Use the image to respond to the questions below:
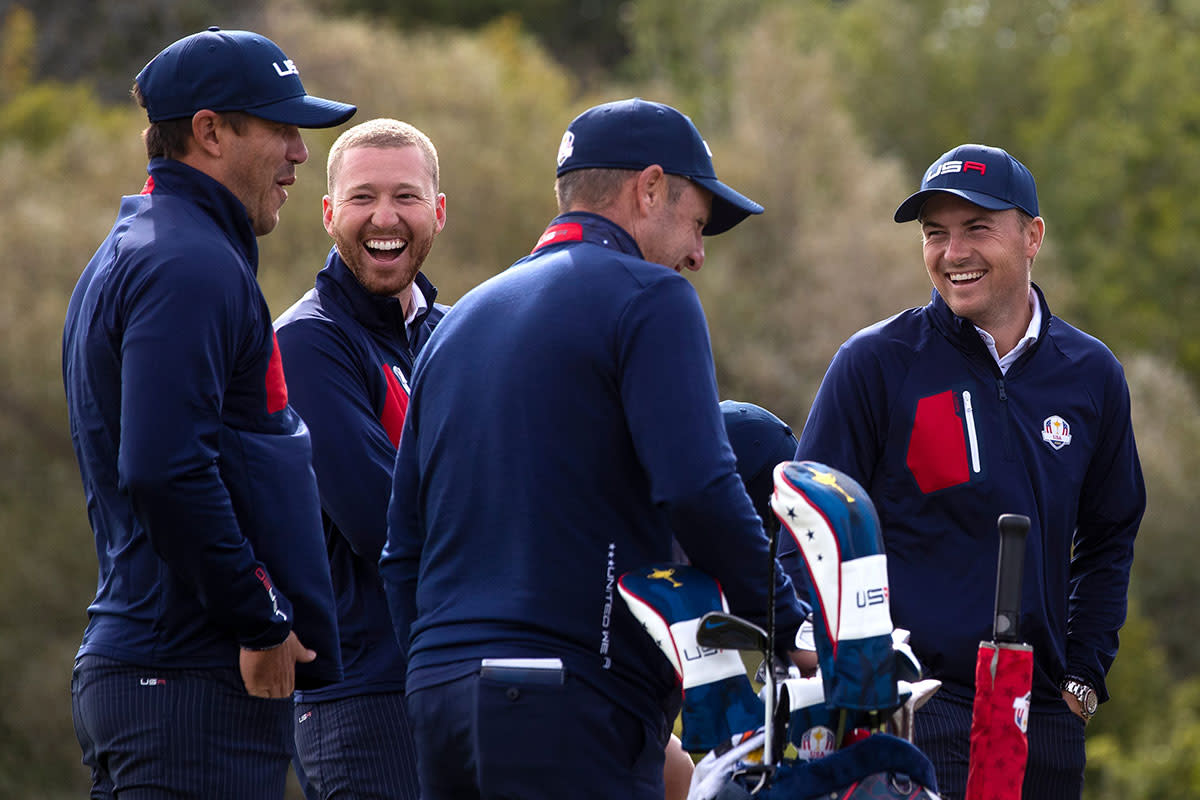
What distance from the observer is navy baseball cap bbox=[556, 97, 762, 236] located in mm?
3869

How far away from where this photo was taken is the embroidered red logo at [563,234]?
3.84m

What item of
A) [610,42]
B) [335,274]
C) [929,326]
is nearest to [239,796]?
[335,274]

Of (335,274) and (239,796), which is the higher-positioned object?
(335,274)

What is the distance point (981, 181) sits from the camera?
5207 mm

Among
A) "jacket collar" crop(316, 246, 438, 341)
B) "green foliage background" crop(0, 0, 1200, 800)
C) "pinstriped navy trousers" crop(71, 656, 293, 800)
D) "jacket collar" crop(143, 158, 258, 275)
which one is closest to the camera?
"pinstriped navy trousers" crop(71, 656, 293, 800)

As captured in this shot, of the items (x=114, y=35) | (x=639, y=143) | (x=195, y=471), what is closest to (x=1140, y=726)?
(x=639, y=143)

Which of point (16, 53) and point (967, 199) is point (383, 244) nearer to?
point (967, 199)

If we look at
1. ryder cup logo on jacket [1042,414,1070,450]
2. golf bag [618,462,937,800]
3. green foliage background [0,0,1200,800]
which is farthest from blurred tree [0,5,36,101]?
golf bag [618,462,937,800]

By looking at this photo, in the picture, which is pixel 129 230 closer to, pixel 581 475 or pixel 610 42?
pixel 581 475

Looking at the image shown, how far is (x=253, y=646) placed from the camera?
383cm

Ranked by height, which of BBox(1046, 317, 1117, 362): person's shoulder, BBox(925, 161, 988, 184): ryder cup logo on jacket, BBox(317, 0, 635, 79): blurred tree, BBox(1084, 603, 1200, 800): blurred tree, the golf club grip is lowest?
BBox(1084, 603, 1200, 800): blurred tree

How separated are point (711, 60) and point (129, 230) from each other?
4445cm

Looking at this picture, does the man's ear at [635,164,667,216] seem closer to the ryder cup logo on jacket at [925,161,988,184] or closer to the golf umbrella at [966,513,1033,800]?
the golf umbrella at [966,513,1033,800]

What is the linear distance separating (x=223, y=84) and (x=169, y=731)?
146 centimetres
